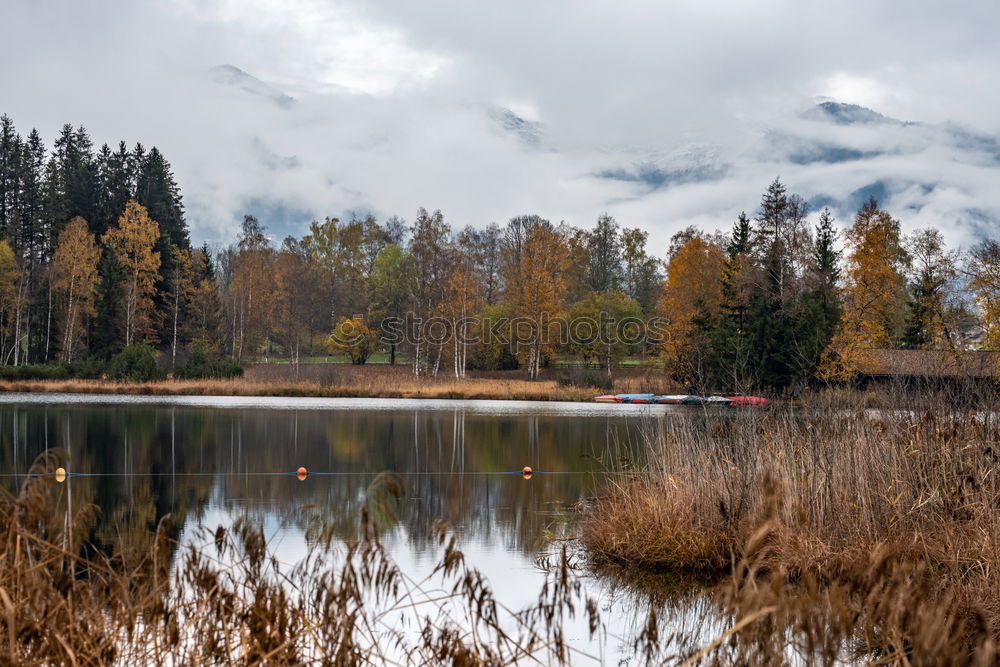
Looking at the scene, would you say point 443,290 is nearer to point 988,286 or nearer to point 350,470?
point 988,286

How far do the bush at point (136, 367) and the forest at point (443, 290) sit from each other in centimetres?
12

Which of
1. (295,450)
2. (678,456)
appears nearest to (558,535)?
(678,456)

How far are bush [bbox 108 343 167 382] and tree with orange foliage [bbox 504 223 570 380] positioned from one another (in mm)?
21826

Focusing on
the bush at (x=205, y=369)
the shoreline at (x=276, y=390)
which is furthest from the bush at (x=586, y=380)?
the bush at (x=205, y=369)

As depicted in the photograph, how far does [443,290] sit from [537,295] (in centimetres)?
591

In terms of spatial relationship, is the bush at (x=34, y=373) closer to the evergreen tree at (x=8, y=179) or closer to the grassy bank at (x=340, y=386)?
the grassy bank at (x=340, y=386)

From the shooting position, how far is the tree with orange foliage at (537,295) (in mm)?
56688

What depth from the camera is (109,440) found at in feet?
72.8

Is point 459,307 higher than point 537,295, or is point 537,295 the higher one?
point 537,295

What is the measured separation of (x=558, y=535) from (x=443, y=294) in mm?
46166

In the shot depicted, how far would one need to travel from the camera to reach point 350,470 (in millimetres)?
18094

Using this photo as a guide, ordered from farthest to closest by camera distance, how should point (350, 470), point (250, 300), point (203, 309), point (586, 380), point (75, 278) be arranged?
point (250, 300) < point (203, 309) < point (75, 278) < point (586, 380) < point (350, 470)

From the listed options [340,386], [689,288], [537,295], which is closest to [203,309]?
[340,386]

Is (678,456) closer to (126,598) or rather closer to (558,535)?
(558,535)
